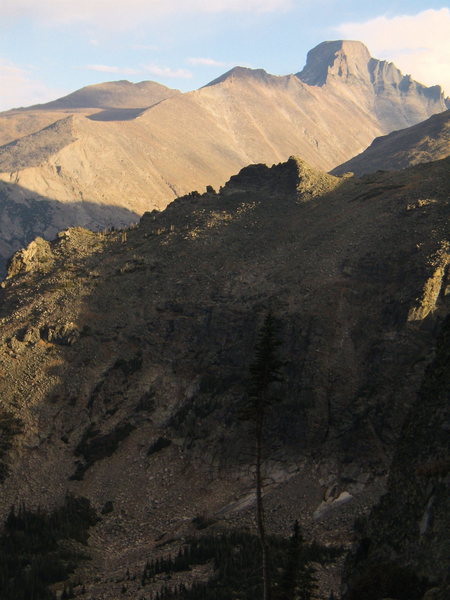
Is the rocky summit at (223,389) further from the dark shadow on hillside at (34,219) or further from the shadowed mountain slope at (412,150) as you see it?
the dark shadow on hillside at (34,219)

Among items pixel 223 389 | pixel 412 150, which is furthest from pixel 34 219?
pixel 223 389

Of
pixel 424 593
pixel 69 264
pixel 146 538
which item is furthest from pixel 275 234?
pixel 424 593

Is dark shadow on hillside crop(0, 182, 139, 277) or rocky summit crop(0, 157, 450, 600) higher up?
dark shadow on hillside crop(0, 182, 139, 277)

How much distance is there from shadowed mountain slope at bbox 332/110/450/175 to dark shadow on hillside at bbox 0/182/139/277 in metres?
77.3

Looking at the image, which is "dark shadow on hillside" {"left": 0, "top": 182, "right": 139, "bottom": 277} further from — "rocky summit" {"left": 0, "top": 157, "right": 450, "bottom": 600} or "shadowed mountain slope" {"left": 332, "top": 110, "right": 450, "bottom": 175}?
"rocky summit" {"left": 0, "top": 157, "right": 450, "bottom": 600}

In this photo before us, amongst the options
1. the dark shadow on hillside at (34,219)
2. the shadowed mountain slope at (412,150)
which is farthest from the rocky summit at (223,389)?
the dark shadow on hillside at (34,219)

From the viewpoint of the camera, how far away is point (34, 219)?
193 m

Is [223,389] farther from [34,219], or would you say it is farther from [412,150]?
[34,219]

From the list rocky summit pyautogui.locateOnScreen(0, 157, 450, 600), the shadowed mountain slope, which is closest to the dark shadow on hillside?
the shadowed mountain slope

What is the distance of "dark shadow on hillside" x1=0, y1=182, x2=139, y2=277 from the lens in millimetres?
190125

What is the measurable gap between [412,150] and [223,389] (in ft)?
422

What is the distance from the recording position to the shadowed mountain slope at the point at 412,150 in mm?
A: 157650

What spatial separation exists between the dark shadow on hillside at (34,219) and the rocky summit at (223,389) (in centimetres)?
10967

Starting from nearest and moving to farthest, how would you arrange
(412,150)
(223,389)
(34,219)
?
(223,389), (412,150), (34,219)
